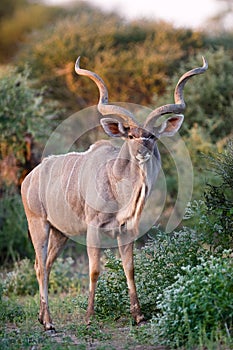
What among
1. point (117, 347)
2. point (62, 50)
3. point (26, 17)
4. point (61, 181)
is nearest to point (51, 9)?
point (26, 17)

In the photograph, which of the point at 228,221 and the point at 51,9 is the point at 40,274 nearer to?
the point at 228,221

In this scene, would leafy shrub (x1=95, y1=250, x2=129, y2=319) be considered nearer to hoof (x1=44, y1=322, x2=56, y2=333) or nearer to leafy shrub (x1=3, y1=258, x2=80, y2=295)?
hoof (x1=44, y1=322, x2=56, y2=333)

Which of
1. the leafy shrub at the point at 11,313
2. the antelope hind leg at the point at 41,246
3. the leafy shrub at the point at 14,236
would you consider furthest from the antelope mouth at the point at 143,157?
the leafy shrub at the point at 14,236

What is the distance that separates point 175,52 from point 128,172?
1094cm

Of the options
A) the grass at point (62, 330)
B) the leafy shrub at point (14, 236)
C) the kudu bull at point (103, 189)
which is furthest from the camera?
the leafy shrub at point (14, 236)

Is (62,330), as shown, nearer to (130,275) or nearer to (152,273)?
(130,275)

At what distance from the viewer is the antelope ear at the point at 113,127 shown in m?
6.04

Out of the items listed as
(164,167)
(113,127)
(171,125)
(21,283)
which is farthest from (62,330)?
(164,167)

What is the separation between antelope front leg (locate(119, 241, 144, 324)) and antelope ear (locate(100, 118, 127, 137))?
96 cm

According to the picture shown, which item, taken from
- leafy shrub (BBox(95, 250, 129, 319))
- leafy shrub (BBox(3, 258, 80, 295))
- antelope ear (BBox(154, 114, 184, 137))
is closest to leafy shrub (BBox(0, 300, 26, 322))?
leafy shrub (BBox(95, 250, 129, 319))

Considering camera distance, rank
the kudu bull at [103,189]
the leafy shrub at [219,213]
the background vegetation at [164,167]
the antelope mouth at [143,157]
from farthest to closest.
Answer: the leafy shrub at [219,213] < the kudu bull at [103,189] < the antelope mouth at [143,157] < the background vegetation at [164,167]

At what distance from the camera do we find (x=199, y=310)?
4906mm

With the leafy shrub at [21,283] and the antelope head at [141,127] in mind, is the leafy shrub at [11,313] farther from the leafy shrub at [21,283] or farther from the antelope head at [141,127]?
the antelope head at [141,127]

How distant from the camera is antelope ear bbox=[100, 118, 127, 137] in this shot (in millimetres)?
6039
